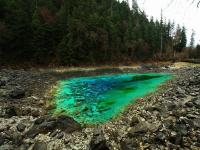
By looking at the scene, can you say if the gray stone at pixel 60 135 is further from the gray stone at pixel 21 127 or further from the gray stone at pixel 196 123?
the gray stone at pixel 196 123

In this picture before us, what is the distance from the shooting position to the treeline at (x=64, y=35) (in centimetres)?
5353

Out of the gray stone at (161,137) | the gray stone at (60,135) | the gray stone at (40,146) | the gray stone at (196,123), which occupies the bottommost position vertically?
the gray stone at (40,146)

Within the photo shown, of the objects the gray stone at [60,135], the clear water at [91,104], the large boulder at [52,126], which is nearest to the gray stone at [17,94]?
the clear water at [91,104]

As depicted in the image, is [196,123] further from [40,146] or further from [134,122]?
[40,146]

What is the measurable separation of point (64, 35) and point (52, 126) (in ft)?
148

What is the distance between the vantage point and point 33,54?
2149 inches

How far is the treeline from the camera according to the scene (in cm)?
5353

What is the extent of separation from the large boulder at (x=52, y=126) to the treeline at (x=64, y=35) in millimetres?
Result: 38727

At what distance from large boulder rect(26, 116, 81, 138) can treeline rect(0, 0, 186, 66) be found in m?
38.7

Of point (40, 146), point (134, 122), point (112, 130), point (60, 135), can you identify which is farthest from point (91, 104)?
point (40, 146)

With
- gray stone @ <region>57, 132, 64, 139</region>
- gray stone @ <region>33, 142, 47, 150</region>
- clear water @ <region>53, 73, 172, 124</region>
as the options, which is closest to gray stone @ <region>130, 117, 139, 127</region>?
clear water @ <region>53, 73, 172, 124</region>

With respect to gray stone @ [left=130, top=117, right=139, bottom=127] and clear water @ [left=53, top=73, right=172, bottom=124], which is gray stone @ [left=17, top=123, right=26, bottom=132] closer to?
clear water @ [left=53, top=73, right=172, bottom=124]

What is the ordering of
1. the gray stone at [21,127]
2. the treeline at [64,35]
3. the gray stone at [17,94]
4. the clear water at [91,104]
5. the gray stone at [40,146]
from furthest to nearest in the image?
the treeline at [64,35], the gray stone at [17,94], the clear water at [91,104], the gray stone at [21,127], the gray stone at [40,146]

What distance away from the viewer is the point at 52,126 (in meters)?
15.3
